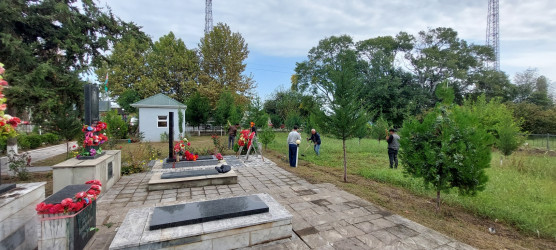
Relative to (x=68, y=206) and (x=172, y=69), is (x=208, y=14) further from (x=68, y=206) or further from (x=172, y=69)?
(x=68, y=206)

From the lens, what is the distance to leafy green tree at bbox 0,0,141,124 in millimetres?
7398

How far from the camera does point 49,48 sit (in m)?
8.72

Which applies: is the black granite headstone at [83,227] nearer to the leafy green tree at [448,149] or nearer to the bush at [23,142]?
the leafy green tree at [448,149]

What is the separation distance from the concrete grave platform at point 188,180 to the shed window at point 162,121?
14.5 meters

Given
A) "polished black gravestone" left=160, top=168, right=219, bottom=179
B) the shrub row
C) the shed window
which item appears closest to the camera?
"polished black gravestone" left=160, top=168, right=219, bottom=179

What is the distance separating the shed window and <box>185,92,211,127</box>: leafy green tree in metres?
6.36

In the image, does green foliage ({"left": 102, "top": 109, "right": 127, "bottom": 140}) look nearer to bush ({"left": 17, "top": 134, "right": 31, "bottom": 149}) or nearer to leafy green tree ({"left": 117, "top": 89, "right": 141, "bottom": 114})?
bush ({"left": 17, "top": 134, "right": 31, "bottom": 149})

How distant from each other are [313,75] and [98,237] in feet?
116

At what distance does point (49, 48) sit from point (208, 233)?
1034cm

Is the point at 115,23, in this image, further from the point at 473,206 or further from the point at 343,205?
the point at 473,206

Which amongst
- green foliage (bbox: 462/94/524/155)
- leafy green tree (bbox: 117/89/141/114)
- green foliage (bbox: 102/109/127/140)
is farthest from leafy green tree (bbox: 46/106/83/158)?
leafy green tree (bbox: 117/89/141/114)

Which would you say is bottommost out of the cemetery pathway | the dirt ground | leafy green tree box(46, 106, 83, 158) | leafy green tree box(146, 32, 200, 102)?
the dirt ground

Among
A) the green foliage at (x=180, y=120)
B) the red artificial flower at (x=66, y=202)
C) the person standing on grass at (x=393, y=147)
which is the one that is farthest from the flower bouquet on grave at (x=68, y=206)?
the green foliage at (x=180, y=120)

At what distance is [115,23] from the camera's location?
31.6 feet
